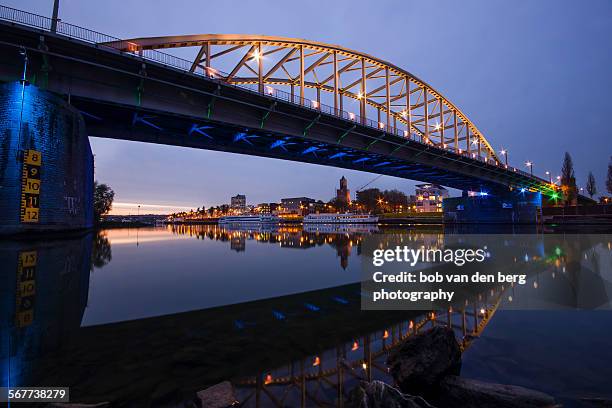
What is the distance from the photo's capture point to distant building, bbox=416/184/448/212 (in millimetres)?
150875

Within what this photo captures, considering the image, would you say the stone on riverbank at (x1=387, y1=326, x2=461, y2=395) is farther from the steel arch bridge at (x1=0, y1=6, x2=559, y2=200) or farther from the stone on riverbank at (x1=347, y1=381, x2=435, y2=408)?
the steel arch bridge at (x1=0, y1=6, x2=559, y2=200)

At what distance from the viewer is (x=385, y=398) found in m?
3.01

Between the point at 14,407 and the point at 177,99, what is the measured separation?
2618cm

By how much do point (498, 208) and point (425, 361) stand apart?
92862 mm

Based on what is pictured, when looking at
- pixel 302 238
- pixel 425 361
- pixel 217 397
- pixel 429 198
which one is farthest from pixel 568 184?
pixel 217 397

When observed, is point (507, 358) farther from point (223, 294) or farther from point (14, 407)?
point (223, 294)

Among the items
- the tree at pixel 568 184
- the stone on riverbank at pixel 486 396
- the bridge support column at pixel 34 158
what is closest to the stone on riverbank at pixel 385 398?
the stone on riverbank at pixel 486 396

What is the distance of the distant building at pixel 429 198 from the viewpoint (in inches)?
5940

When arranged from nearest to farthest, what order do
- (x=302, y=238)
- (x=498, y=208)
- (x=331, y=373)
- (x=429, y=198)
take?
(x=331, y=373)
(x=302, y=238)
(x=498, y=208)
(x=429, y=198)

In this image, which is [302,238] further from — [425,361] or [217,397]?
[217,397]

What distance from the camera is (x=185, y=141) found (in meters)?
32.1

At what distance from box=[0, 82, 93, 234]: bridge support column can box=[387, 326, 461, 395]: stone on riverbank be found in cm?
2575

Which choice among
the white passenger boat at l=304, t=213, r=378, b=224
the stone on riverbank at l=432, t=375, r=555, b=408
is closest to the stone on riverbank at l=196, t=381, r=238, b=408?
the stone on riverbank at l=432, t=375, r=555, b=408

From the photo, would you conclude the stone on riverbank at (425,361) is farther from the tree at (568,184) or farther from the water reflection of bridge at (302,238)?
the tree at (568,184)
